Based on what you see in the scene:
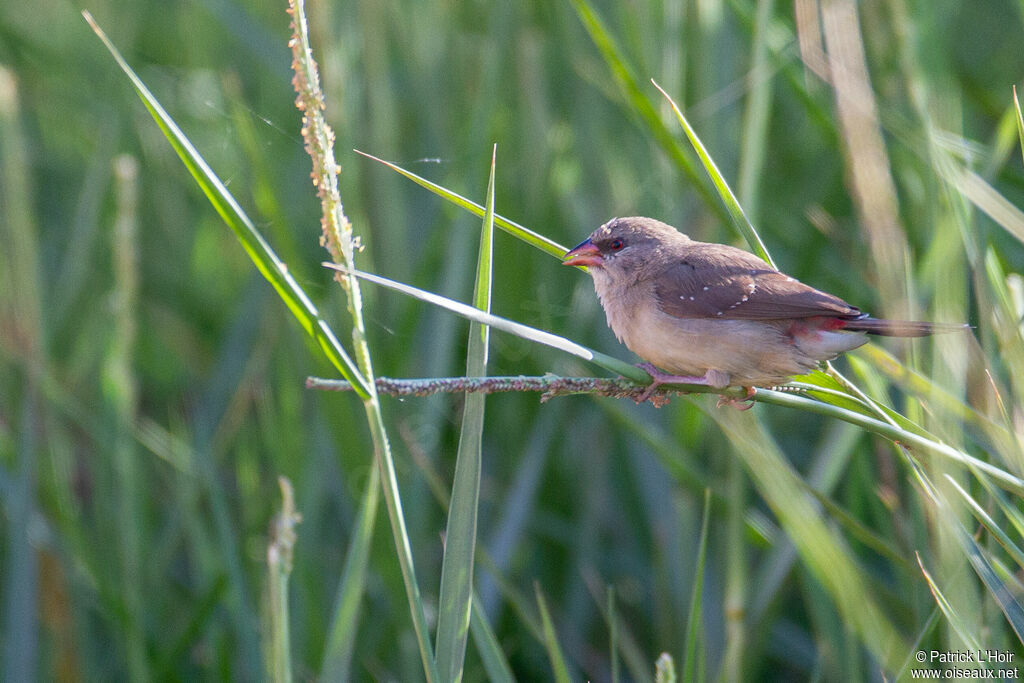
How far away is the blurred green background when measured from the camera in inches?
104

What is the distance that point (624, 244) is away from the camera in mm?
2666

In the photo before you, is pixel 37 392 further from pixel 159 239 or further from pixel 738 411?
pixel 738 411

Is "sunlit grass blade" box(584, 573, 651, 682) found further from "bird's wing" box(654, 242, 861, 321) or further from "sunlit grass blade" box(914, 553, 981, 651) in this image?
"sunlit grass blade" box(914, 553, 981, 651)

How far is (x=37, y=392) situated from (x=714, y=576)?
2.33 metres

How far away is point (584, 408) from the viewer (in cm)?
354

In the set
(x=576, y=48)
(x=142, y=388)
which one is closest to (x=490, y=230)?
(x=576, y=48)

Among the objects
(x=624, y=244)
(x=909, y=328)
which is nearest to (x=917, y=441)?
(x=909, y=328)

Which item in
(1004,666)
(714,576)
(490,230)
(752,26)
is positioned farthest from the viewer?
(714,576)

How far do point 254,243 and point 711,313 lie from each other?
1.29 m

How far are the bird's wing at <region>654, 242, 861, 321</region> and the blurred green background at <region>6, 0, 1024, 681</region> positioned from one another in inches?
9.3

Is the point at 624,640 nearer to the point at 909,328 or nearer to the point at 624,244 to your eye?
the point at 624,244

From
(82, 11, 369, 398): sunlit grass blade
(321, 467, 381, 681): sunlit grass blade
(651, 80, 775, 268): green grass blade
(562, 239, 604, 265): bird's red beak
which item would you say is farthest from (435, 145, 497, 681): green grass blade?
(562, 239, 604, 265): bird's red beak

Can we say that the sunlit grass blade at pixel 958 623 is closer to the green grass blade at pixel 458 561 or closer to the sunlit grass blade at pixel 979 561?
the sunlit grass blade at pixel 979 561

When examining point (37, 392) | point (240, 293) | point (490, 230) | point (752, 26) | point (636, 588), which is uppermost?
point (752, 26)
